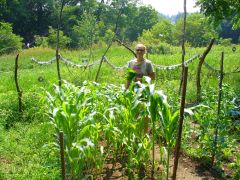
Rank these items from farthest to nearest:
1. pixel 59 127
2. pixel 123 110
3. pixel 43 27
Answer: pixel 43 27 < pixel 123 110 < pixel 59 127

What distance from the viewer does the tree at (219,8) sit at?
7.80m

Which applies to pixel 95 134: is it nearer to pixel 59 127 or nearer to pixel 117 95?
pixel 59 127

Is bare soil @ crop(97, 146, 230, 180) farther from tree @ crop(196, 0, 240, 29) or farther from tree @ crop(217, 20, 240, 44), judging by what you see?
tree @ crop(217, 20, 240, 44)

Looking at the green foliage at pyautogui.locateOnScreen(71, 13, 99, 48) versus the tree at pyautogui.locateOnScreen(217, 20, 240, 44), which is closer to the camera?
the green foliage at pyautogui.locateOnScreen(71, 13, 99, 48)

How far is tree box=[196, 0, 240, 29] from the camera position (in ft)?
25.6

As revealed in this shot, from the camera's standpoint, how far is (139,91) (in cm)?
372

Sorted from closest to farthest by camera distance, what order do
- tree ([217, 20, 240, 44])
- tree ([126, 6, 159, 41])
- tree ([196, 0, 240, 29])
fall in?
tree ([196, 0, 240, 29]), tree ([217, 20, 240, 44]), tree ([126, 6, 159, 41])

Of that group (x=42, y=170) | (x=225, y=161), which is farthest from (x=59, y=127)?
(x=225, y=161)

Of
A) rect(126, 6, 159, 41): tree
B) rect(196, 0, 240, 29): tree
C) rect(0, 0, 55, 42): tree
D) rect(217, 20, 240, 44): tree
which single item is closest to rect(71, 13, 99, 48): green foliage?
rect(196, 0, 240, 29): tree

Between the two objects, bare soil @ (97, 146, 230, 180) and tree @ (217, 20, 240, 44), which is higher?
tree @ (217, 20, 240, 44)

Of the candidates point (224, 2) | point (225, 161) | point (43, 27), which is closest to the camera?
point (225, 161)

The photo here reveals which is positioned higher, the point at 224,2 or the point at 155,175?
the point at 224,2

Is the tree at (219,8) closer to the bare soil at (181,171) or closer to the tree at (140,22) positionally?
the bare soil at (181,171)

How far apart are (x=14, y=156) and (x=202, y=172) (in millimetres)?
2526
